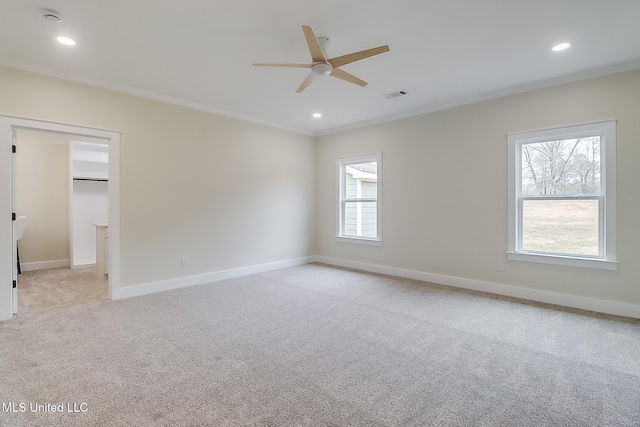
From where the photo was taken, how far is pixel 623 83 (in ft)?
10.8

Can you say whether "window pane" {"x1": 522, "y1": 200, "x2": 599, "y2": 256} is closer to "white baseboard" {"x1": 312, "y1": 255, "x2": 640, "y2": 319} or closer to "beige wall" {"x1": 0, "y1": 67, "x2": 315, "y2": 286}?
"white baseboard" {"x1": 312, "y1": 255, "x2": 640, "y2": 319}

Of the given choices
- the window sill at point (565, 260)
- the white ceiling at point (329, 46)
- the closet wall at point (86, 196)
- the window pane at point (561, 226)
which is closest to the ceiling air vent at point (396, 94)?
the white ceiling at point (329, 46)

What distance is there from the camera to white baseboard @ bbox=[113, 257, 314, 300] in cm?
394

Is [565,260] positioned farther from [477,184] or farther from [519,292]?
[477,184]

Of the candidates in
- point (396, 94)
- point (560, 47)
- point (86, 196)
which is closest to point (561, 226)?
point (560, 47)

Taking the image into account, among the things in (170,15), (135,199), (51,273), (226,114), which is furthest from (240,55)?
(51,273)

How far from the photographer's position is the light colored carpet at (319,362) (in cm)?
177

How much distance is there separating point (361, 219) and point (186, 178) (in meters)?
3.16

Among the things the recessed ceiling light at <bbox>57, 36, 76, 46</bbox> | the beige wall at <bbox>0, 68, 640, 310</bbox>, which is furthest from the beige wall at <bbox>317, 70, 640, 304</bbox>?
the recessed ceiling light at <bbox>57, 36, 76, 46</bbox>

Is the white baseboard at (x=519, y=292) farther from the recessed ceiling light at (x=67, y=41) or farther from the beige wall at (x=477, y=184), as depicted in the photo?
the recessed ceiling light at (x=67, y=41)

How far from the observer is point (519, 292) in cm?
395

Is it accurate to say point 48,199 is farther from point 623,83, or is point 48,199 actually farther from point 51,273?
point 623,83

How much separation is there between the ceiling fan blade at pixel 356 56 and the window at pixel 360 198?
2.83 m

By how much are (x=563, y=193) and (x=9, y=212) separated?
20.4ft
